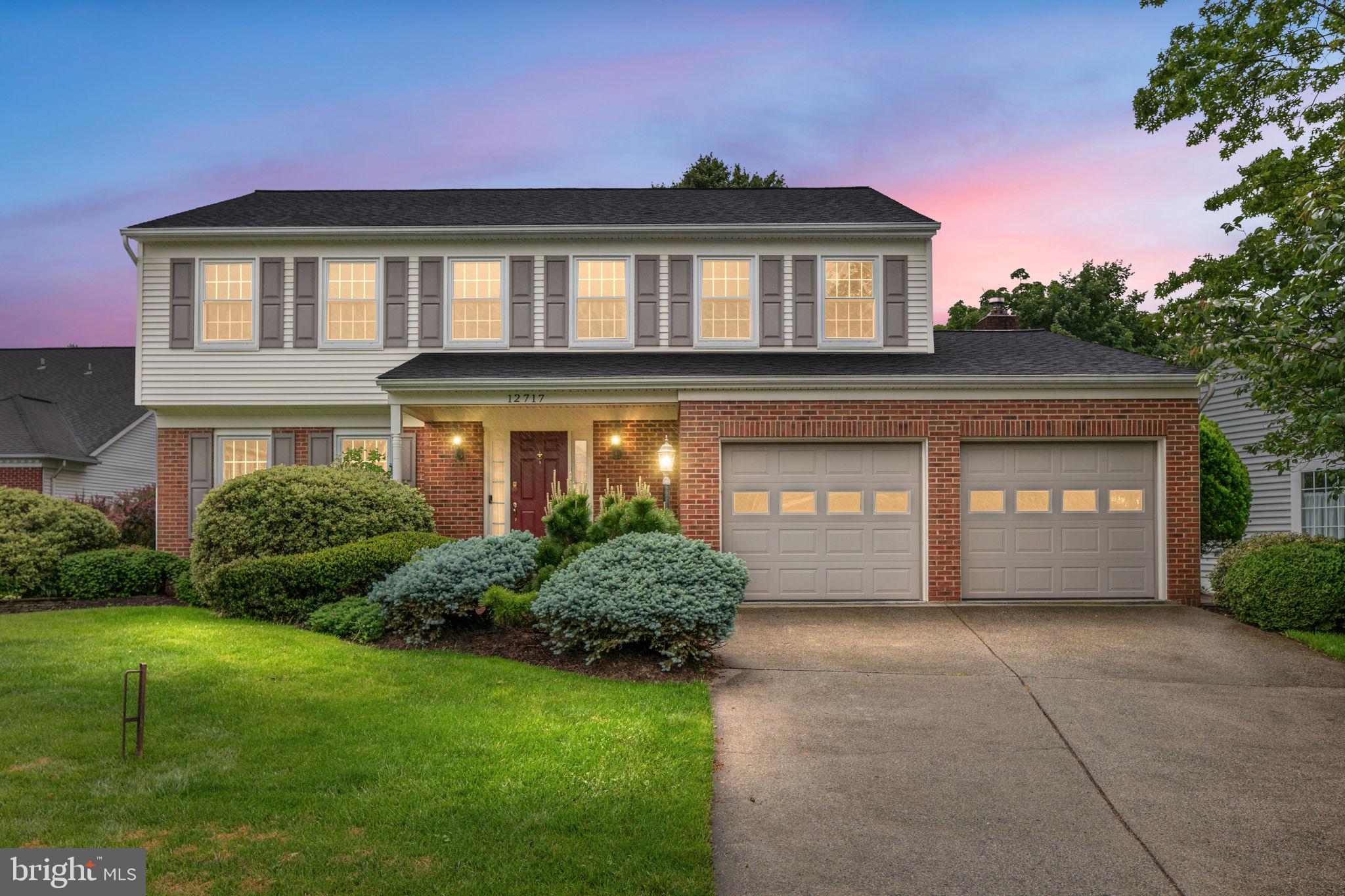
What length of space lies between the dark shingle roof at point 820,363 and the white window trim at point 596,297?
213 millimetres

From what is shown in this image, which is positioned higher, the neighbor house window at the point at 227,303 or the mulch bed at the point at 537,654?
the neighbor house window at the point at 227,303

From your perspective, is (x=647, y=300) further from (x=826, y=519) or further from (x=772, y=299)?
(x=826, y=519)

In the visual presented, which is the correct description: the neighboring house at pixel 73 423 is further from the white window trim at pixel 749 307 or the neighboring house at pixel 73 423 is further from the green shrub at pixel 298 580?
the white window trim at pixel 749 307

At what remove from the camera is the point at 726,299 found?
14219mm

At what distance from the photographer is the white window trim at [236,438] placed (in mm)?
14867

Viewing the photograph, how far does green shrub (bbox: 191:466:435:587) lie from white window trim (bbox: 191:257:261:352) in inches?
173

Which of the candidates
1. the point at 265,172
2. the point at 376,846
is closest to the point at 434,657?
the point at 376,846

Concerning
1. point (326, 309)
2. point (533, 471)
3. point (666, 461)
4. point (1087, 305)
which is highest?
point (1087, 305)

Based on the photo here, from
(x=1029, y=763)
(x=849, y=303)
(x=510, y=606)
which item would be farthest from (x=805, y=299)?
(x=1029, y=763)

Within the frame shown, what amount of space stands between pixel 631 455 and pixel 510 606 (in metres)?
5.88

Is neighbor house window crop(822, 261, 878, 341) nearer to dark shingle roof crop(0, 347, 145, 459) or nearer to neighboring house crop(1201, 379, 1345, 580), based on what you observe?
neighboring house crop(1201, 379, 1345, 580)

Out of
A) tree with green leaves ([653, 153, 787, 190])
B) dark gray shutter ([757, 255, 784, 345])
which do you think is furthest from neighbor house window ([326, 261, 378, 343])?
tree with green leaves ([653, 153, 787, 190])

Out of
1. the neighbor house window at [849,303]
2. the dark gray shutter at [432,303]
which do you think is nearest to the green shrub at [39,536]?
the dark gray shutter at [432,303]

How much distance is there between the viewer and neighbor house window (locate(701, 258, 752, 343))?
46.5ft
